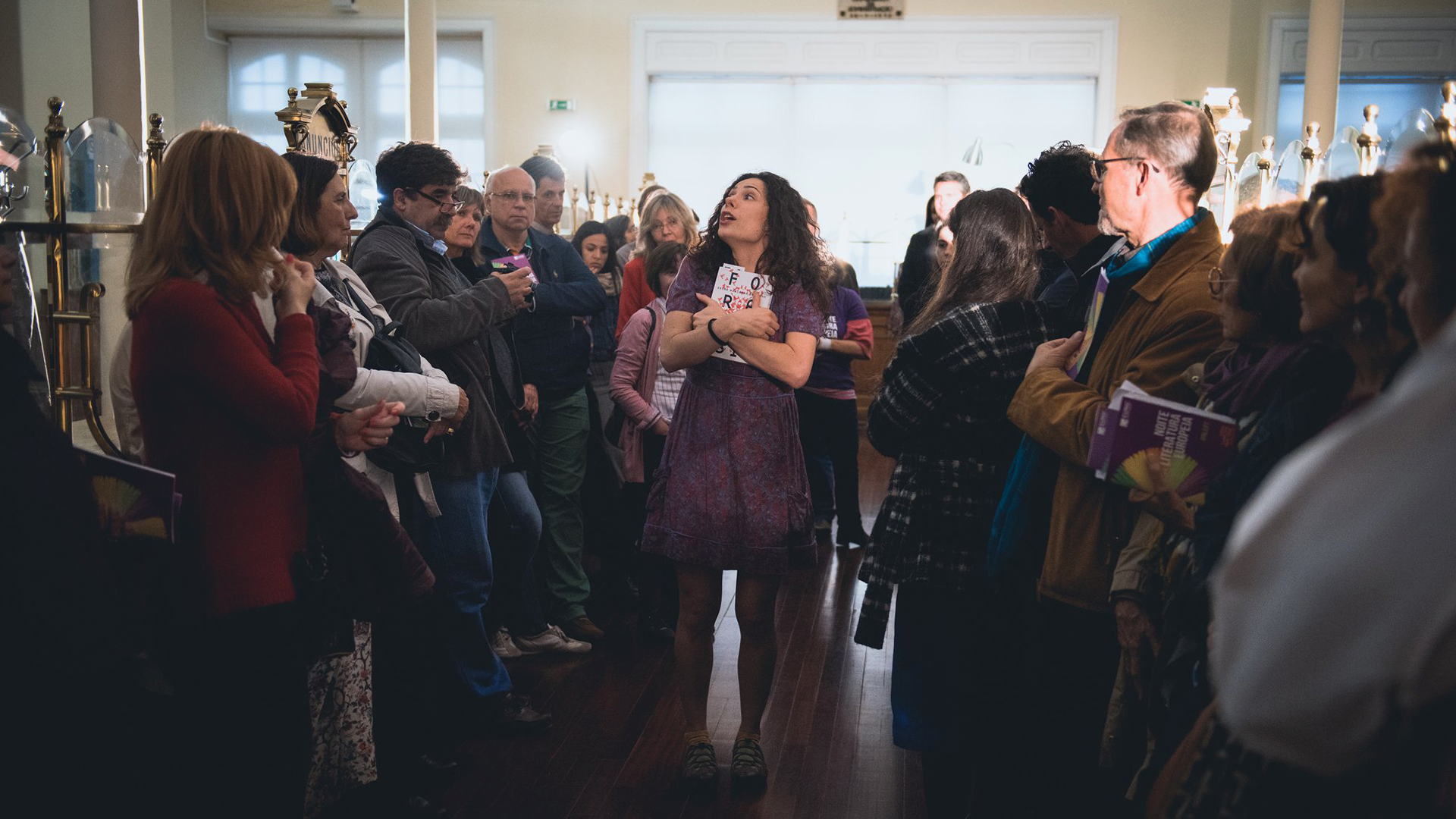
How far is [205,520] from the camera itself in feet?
5.45

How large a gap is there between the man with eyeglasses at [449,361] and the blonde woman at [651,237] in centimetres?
120

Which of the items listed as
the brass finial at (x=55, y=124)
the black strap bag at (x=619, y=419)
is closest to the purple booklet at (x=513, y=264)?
the black strap bag at (x=619, y=419)

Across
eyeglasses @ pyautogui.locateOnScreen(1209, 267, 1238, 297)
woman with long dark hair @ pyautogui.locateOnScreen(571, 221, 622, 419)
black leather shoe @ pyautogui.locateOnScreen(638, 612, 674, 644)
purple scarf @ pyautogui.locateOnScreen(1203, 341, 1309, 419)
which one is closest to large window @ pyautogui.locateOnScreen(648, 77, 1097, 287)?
woman with long dark hair @ pyautogui.locateOnScreen(571, 221, 622, 419)

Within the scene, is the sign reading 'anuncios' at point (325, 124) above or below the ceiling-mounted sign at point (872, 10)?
below

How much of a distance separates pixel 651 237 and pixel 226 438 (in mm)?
2667

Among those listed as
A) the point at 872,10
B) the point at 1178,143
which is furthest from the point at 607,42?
the point at 1178,143

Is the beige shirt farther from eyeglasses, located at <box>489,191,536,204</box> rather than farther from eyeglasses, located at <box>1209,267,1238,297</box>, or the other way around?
eyeglasses, located at <box>489,191,536,204</box>

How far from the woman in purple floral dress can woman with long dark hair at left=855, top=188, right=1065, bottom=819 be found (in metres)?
0.33

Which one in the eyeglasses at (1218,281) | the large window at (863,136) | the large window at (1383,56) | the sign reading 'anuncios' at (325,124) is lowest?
the eyeglasses at (1218,281)

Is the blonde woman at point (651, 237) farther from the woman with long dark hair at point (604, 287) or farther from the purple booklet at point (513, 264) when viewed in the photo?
the purple booklet at point (513, 264)

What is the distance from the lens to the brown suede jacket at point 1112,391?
179 centimetres

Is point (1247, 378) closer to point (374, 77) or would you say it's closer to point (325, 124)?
point (325, 124)

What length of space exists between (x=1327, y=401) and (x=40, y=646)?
1535 millimetres

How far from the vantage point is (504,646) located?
11.3ft
